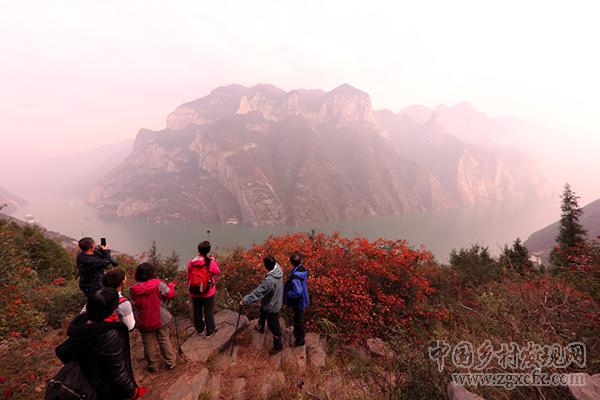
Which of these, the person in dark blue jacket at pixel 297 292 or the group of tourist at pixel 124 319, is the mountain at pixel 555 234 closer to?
the person in dark blue jacket at pixel 297 292

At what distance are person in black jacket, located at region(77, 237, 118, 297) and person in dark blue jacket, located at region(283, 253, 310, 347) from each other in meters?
3.43

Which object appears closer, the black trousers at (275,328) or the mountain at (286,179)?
the black trousers at (275,328)

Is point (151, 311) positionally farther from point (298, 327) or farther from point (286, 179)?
point (286, 179)

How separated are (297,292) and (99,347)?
3197 mm

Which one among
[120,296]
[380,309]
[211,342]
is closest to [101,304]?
[120,296]

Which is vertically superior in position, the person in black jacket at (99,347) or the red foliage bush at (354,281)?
the person in black jacket at (99,347)

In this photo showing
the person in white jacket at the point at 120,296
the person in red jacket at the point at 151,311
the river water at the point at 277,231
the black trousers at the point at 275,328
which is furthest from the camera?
the river water at the point at 277,231

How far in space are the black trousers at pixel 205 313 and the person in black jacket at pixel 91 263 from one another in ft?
5.77

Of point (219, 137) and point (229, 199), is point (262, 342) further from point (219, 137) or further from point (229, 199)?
point (219, 137)

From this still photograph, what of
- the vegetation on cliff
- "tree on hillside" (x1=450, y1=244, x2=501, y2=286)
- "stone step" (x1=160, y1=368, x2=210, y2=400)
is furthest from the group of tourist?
"tree on hillside" (x1=450, y1=244, x2=501, y2=286)

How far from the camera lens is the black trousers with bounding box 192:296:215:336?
16.5 ft

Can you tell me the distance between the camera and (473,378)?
327 centimetres

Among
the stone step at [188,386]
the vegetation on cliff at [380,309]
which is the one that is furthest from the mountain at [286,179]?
the stone step at [188,386]

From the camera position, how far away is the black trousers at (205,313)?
5.02 meters
